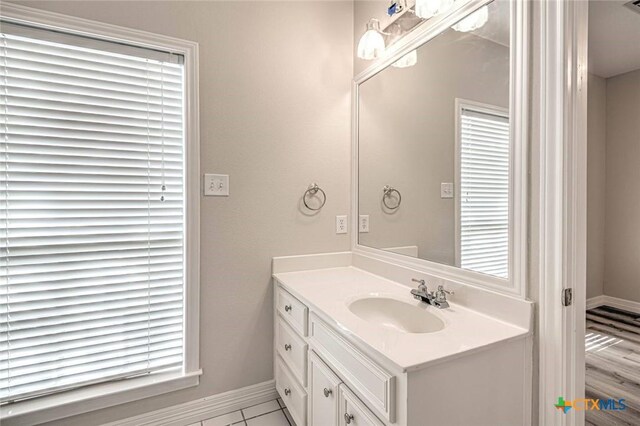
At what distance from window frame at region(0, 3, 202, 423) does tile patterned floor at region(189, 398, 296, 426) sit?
244mm

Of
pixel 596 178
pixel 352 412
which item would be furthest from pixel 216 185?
pixel 596 178

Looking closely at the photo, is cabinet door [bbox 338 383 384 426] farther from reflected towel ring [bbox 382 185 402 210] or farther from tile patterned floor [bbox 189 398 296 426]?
reflected towel ring [bbox 382 185 402 210]

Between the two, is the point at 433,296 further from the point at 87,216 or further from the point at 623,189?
the point at 623,189

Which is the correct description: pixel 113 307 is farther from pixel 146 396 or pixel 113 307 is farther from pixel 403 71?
pixel 403 71

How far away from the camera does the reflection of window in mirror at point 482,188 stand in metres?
1.15

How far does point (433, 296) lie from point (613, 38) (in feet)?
9.76

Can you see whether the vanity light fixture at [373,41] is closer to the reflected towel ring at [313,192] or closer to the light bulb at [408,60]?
the light bulb at [408,60]

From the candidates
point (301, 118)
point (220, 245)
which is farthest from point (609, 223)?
point (220, 245)

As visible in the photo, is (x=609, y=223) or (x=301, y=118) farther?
(x=609, y=223)

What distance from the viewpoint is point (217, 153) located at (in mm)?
1667

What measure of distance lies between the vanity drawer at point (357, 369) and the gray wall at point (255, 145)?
2.01 ft

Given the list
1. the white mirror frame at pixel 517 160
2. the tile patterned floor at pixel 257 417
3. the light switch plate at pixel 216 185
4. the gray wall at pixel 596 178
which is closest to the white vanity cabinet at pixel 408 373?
the white mirror frame at pixel 517 160

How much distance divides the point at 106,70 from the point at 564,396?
7.27 feet

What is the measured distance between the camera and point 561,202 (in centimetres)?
Answer: 97
